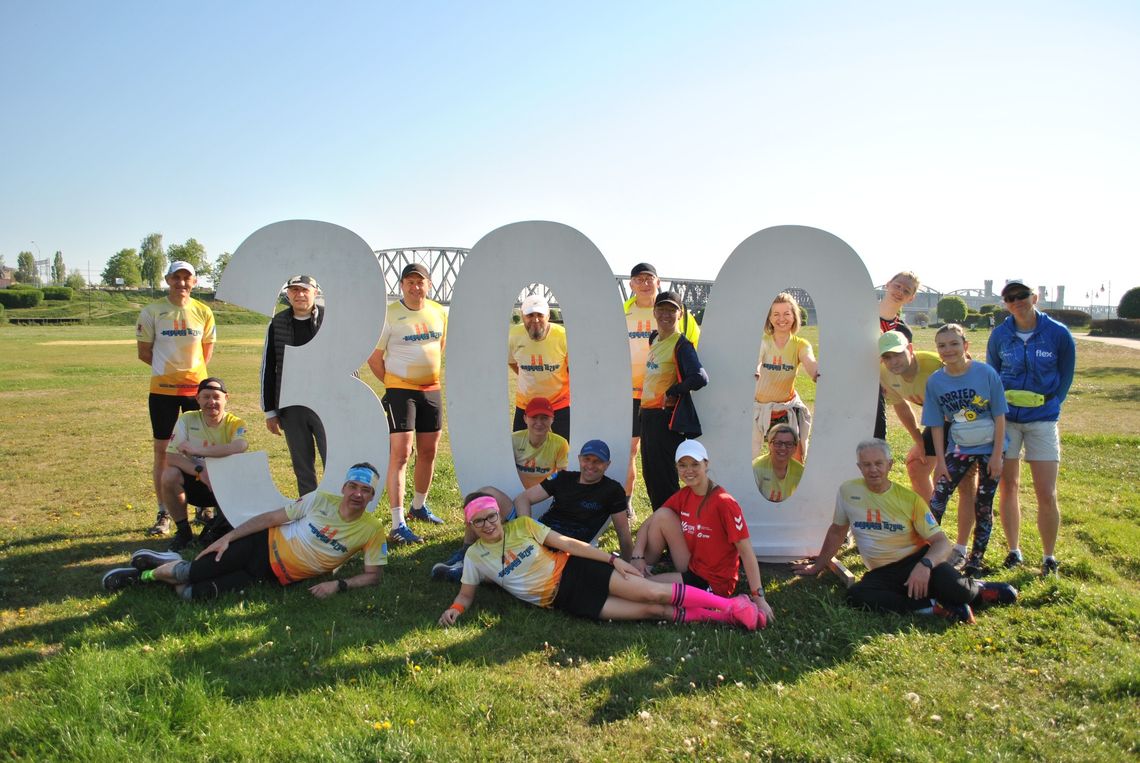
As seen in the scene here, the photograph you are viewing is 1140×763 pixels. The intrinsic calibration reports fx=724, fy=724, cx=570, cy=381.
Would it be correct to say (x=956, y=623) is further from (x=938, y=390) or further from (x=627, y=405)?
(x=627, y=405)

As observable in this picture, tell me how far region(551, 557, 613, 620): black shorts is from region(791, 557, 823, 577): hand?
1544mm

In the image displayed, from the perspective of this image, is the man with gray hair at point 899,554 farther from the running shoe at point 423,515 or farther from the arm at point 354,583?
the running shoe at point 423,515

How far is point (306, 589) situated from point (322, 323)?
197 centimetres

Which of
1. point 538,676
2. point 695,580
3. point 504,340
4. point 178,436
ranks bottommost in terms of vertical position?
point 538,676

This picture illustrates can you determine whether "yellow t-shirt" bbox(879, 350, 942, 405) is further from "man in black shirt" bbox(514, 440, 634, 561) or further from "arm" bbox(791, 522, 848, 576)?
"man in black shirt" bbox(514, 440, 634, 561)

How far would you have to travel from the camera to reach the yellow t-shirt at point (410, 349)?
5.91m

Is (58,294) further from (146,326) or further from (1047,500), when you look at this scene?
(1047,500)

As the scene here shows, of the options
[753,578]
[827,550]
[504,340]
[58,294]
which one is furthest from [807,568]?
[58,294]

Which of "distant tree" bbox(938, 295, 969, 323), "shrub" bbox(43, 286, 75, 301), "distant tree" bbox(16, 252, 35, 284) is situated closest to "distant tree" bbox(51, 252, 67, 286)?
"distant tree" bbox(16, 252, 35, 284)

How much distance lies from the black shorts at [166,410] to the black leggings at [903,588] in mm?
5364

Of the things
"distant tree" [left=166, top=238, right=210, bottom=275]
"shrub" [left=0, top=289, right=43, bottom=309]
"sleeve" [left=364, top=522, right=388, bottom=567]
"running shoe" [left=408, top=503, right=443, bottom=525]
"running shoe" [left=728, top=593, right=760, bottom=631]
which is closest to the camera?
"running shoe" [left=728, top=593, right=760, bottom=631]

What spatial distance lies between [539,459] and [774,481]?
1.80 meters

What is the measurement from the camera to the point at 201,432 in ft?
18.2

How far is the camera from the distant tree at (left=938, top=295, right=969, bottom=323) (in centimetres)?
6619
